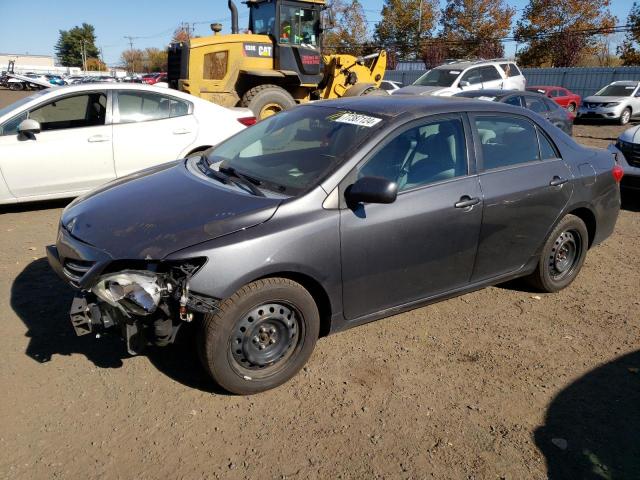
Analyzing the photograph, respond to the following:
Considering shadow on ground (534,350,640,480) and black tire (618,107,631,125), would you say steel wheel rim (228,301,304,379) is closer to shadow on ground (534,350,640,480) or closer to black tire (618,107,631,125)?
shadow on ground (534,350,640,480)

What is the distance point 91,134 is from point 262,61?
22.3ft

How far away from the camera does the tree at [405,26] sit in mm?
54666

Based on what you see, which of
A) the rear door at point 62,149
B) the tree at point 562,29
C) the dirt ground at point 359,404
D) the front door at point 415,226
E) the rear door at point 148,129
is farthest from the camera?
the tree at point 562,29

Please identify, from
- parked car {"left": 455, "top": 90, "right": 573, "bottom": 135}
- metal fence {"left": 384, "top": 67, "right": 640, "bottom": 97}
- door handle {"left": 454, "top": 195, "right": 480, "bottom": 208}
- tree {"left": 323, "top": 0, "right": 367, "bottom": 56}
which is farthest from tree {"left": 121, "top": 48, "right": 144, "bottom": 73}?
door handle {"left": 454, "top": 195, "right": 480, "bottom": 208}

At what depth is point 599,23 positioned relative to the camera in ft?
143

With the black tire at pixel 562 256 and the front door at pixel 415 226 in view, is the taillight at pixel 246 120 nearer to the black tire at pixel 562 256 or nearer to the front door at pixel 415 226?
the front door at pixel 415 226

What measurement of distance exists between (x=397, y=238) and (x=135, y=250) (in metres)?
1.58

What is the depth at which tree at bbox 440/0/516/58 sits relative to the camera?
48438 mm

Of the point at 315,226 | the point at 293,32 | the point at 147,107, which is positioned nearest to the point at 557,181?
the point at 315,226

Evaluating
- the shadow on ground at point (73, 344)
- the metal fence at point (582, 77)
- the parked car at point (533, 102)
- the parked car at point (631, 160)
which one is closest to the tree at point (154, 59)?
the metal fence at point (582, 77)

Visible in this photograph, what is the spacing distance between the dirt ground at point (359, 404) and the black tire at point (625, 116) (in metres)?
18.9

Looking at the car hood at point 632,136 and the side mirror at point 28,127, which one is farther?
the car hood at point 632,136

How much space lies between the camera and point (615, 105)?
19.9 m

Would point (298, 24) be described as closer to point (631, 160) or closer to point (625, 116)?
point (631, 160)
